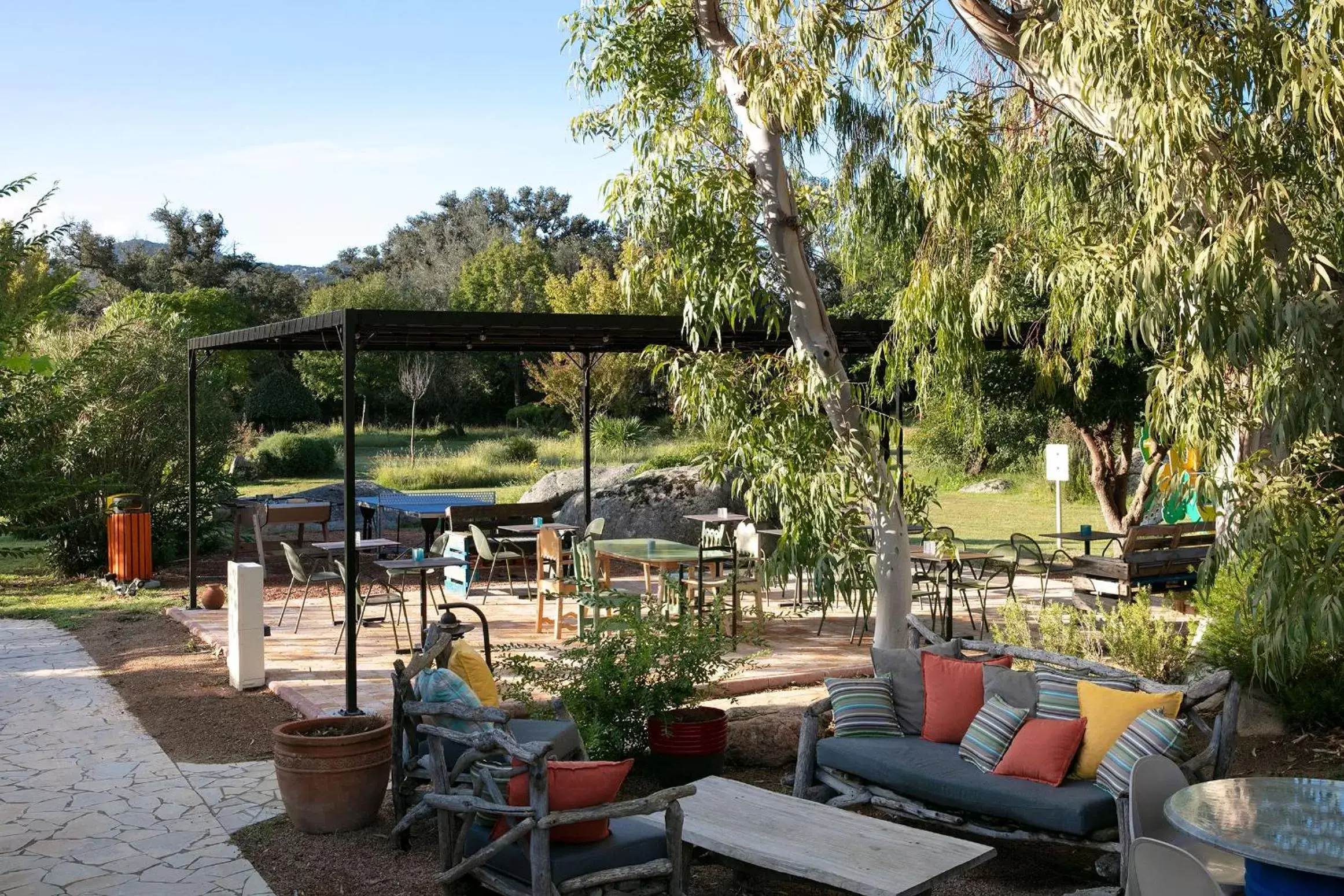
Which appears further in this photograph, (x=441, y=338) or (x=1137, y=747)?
(x=441, y=338)

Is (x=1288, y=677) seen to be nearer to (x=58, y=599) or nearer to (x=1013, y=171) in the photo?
(x=1013, y=171)

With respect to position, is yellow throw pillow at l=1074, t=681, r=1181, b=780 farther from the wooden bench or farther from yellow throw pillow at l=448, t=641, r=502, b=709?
the wooden bench

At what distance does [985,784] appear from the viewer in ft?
14.9

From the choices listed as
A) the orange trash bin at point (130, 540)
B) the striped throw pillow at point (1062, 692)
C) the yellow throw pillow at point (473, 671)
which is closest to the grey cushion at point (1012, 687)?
the striped throw pillow at point (1062, 692)

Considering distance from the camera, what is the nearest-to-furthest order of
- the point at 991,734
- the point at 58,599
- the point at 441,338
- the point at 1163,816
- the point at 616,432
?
the point at 1163,816 → the point at 991,734 → the point at 441,338 → the point at 58,599 → the point at 616,432

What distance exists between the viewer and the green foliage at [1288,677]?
623 centimetres

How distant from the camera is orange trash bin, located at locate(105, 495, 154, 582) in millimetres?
12508

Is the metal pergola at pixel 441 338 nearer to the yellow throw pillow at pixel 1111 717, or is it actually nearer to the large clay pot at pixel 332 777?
the large clay pot at pixel 332 777

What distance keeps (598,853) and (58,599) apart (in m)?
10.1

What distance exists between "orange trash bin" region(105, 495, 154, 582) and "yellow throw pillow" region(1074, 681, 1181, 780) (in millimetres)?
10763

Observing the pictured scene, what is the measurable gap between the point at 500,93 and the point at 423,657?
802 inches

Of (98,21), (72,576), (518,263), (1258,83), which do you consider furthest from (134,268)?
(1258,83)

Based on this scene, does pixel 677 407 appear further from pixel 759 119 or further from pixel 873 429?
pixel 759 119

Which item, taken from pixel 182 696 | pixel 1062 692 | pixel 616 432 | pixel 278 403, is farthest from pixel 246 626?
pixel 278 403
